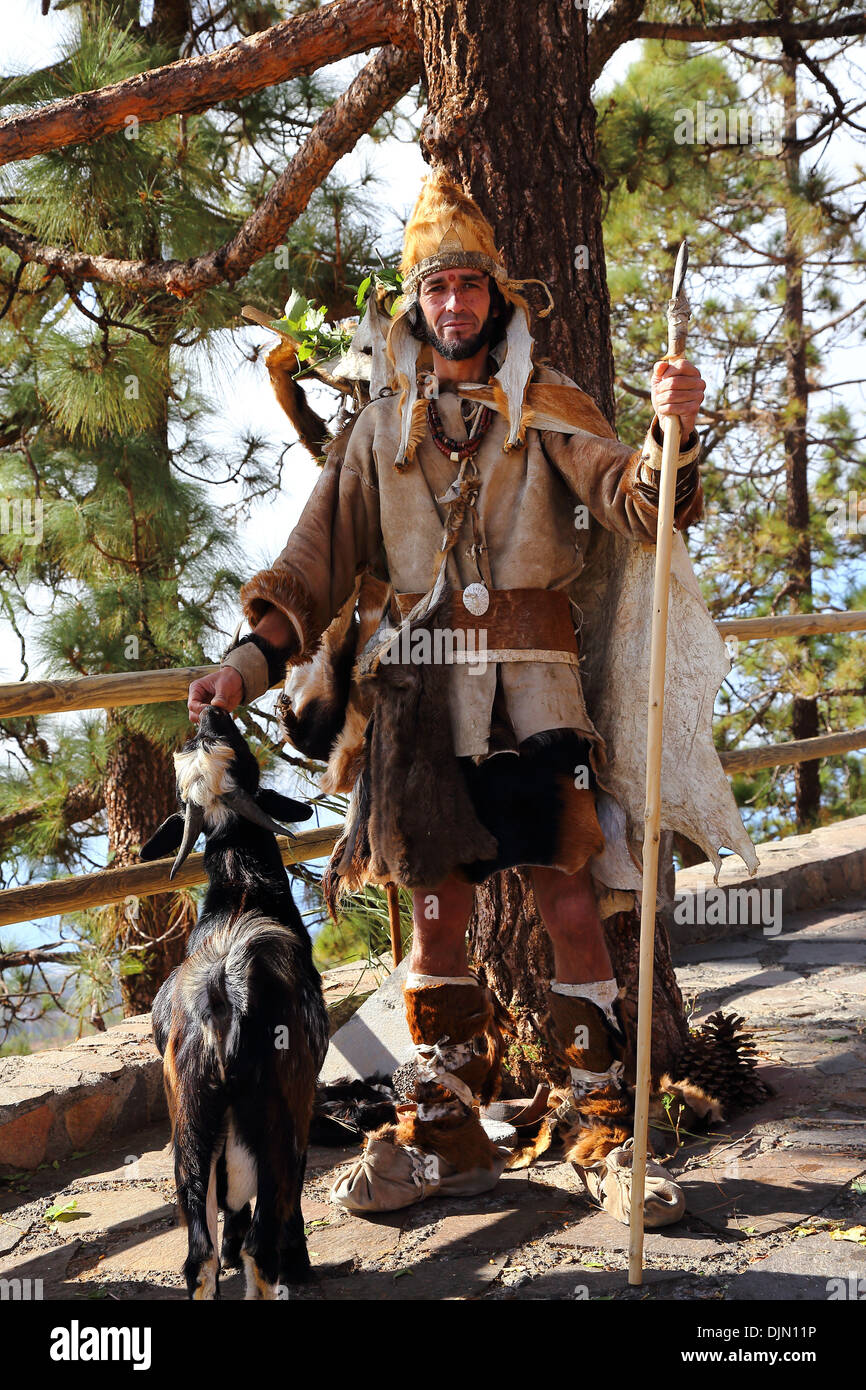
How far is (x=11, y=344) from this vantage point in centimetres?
642

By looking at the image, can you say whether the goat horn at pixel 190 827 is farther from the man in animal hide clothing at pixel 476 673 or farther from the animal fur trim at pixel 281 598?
the animal fur trim at pixel 281 598

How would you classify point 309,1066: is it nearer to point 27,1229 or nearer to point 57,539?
point 27,1229

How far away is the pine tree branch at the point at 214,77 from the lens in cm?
372

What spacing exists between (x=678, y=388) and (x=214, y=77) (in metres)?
2.48

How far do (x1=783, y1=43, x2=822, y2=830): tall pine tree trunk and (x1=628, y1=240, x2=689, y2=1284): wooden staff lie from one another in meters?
6.95

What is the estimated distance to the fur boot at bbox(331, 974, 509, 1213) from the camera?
2572mm

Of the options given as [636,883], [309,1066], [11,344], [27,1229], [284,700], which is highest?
[11,344]

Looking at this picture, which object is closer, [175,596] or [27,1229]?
[27,1229]

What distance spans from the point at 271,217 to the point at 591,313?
4.58ft

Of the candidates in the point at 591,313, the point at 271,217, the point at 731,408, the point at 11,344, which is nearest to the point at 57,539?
the point at 11,344

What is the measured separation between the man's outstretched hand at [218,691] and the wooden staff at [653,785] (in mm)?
787

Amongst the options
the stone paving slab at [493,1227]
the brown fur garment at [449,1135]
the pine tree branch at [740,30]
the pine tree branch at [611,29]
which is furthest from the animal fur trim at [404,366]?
the pine tree branch at [740,30]

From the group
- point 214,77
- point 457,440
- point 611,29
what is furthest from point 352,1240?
point 611,29
